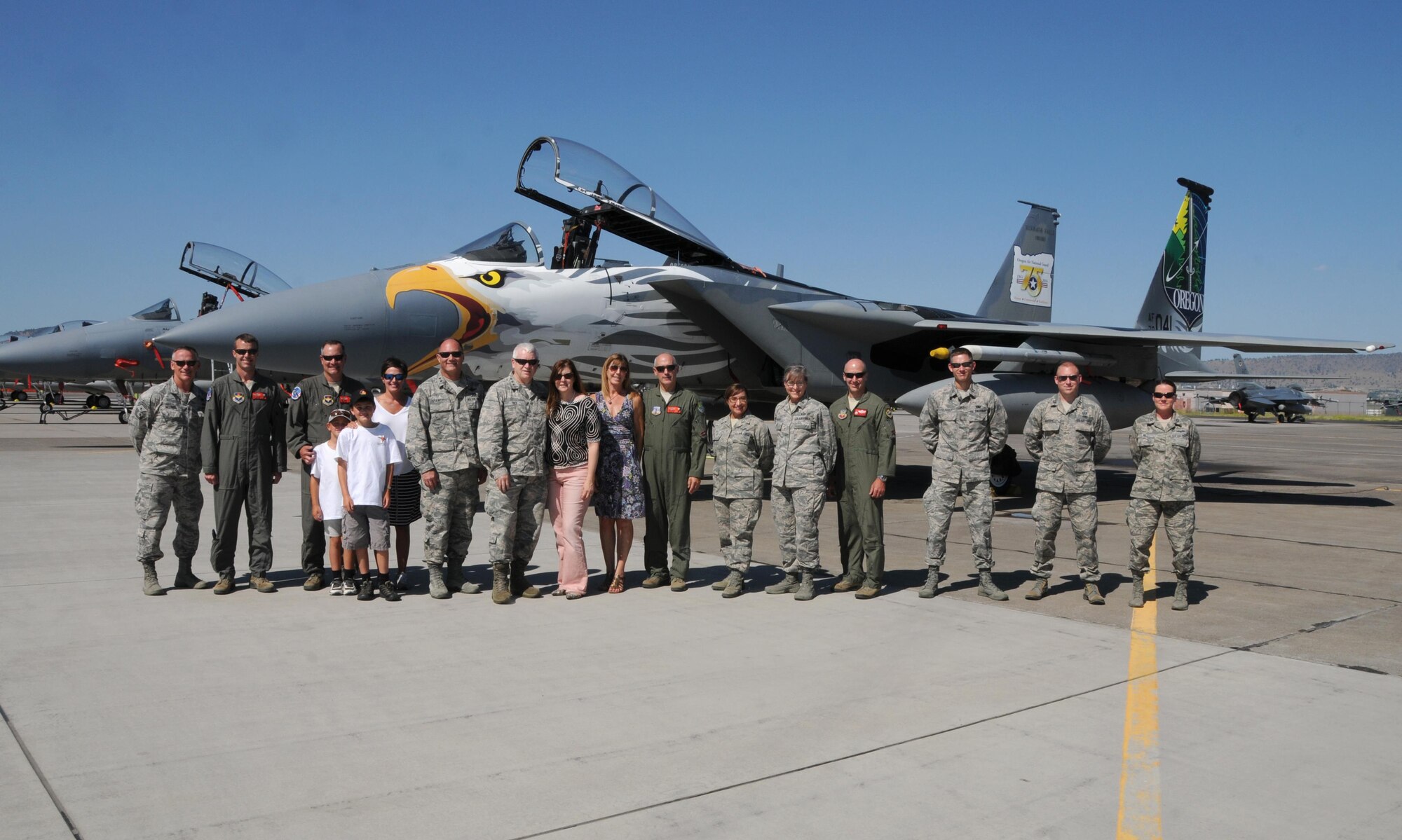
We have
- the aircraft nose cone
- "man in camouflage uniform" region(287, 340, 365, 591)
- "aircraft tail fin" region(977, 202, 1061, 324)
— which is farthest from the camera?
the aircraft nose cone

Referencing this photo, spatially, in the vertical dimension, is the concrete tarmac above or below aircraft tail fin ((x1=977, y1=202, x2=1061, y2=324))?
below

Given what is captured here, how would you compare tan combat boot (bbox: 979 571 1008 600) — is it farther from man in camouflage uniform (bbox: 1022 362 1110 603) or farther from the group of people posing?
man in camouflage uniform (bbox: 1022 362 1110 603)

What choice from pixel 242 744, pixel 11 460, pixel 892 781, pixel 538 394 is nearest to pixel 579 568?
pixel 538 394

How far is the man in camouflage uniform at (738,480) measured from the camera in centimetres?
641

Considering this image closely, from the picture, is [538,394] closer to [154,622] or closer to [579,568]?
[579,568]

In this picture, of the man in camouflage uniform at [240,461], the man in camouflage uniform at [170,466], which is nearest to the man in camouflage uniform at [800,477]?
the man in camouflage uniform at [240,461]

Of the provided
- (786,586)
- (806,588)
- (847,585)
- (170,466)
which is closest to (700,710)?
(806,588)

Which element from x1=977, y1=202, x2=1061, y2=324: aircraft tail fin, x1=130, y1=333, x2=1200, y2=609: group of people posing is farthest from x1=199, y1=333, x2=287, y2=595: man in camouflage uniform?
x1=977, y1=202, x2=1061, y2=324: aircraft tail fin

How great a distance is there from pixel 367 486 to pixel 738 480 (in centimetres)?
234

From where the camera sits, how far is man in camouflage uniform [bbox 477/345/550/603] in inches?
239

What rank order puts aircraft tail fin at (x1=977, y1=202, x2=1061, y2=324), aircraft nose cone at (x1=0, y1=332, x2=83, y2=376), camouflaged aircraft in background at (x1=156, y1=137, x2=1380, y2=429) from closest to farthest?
camouflaged aircraft in background at (x1=156, y1=137, x2=1380, y2=429) < aircraft tail fin at (x1=977, y1=202, x2=1061, y2=324) < aircraft nose cone at (x1=0, y1=332, x2=83, y2=376)

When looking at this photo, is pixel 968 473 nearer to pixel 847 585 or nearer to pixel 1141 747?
pixel 847 585

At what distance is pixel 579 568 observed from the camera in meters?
6.27

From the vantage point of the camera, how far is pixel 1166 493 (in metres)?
6.03
